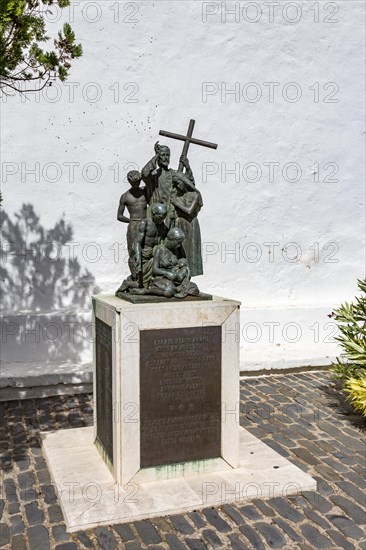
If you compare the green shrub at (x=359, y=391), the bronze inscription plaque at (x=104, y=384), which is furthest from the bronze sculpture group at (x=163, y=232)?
the green shrub at (x=359, y=391)

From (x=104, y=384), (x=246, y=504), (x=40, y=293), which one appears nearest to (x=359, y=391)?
(x=246, y=504)

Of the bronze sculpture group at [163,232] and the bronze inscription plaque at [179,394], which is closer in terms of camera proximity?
the bronze inscription plaque at [179,394]

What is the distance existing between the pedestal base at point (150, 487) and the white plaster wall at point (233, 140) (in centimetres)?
270

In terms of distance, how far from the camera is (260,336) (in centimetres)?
795

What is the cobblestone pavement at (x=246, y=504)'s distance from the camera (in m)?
3.66

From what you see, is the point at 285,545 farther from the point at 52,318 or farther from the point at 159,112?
the point at 159,112

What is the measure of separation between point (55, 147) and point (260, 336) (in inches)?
150

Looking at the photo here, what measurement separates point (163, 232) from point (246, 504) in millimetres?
2219

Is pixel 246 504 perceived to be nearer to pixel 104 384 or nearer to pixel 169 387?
pixel 169 387

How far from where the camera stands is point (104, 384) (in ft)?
15.3

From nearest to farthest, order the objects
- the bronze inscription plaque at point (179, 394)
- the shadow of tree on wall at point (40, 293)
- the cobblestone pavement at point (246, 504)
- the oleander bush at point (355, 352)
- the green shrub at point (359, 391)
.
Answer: the cobblestone pavement at point (246, 504), the bronze inscription plaque at point (179, 394), the green shrub at point (359, 391), the oleander bush at point (355, 352), the shadow of tree on wall at point (40, 293)

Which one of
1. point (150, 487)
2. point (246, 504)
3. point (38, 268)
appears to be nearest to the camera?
point (246, 504)

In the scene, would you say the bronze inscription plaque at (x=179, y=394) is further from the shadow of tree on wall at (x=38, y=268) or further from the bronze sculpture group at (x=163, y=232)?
the shadow of tree on wall at (x=38, y=268)

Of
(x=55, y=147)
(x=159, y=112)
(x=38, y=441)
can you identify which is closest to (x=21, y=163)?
(x=55, y=147)
